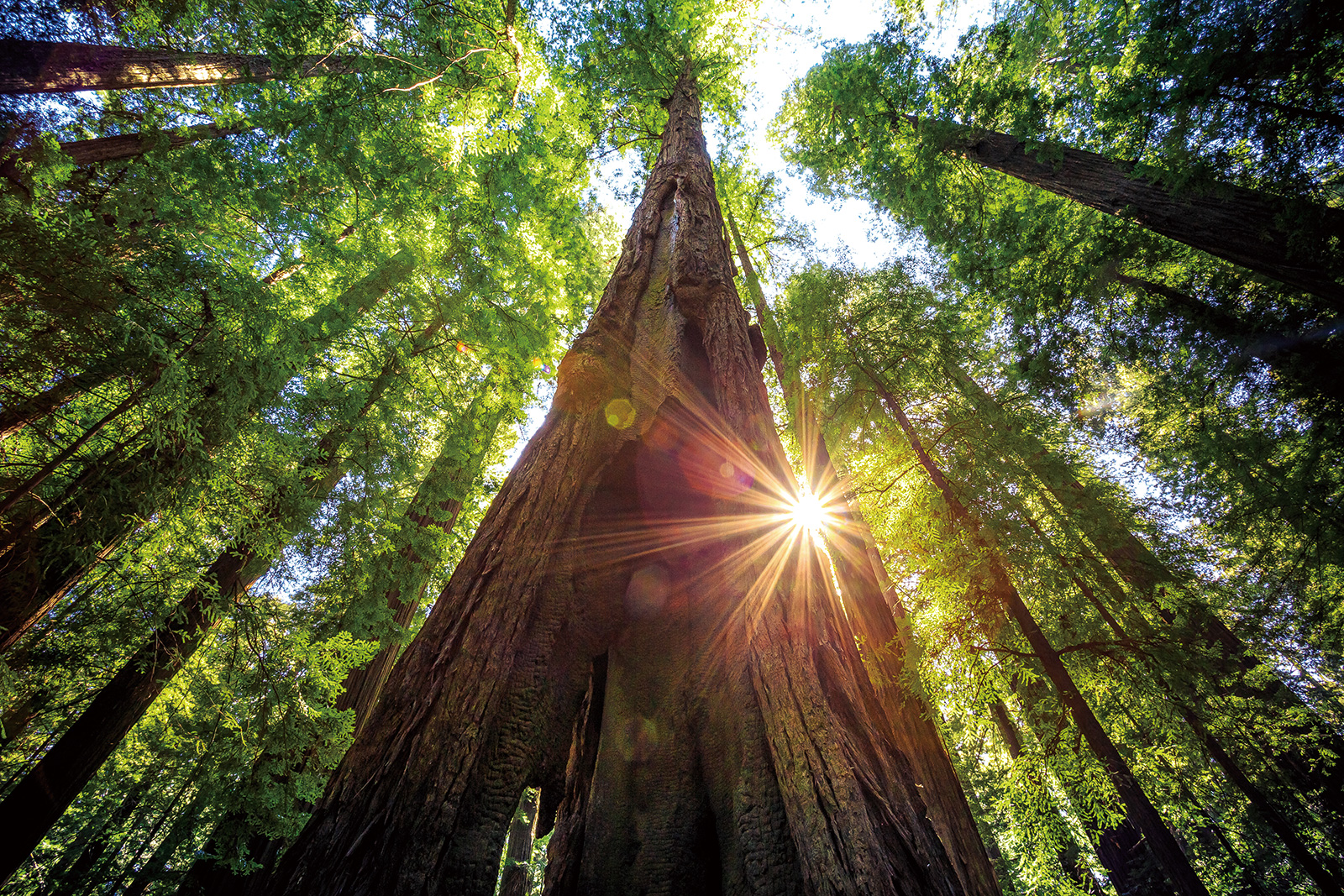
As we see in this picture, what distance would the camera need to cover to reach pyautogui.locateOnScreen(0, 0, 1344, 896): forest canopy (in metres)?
1.90

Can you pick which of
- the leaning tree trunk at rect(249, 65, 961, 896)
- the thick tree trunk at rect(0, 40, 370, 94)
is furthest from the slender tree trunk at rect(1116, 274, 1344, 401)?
the thick tree trunk at rect(0, 40, 370, 94)

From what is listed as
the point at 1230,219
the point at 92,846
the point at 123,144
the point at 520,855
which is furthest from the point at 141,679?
the point at 92,846

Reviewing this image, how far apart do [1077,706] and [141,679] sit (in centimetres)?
944

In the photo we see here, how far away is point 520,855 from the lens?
11.1 meters

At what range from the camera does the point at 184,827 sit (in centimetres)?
413

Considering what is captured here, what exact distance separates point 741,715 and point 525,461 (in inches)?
65.5

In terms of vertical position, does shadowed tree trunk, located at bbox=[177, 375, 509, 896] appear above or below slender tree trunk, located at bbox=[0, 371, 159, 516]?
above

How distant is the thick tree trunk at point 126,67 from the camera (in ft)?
13.0

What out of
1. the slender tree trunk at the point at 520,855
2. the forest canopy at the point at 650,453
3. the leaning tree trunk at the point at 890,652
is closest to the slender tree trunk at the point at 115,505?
the forest canopy at the point at 650,453

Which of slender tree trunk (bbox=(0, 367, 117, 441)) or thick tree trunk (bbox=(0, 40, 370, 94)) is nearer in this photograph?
slender tree trunk (bbox=(0, 367, 117, 441))

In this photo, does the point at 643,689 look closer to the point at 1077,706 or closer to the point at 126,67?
the point at 1077,706

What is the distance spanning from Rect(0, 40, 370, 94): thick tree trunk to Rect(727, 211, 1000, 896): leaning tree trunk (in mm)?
6435

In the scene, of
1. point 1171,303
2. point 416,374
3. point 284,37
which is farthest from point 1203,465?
point 284,37

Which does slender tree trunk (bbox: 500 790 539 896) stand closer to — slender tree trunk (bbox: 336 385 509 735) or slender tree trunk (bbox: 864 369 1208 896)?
slender tree trunk (bbox: 336 385 509 735)
